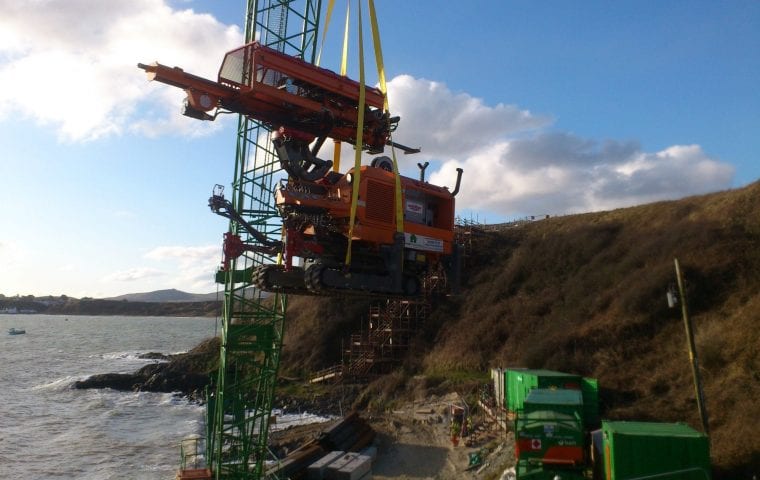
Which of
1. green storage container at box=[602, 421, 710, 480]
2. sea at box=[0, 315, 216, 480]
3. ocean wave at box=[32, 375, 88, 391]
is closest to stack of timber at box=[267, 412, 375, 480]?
sea at box=[0, 315, 216, 480]

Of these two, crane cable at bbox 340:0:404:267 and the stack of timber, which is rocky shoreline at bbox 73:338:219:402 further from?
crane cable at bbox 340:0:404:267

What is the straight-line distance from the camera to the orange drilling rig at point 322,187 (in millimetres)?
12117

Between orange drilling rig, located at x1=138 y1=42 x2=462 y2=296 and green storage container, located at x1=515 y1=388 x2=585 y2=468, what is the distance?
16.9ft

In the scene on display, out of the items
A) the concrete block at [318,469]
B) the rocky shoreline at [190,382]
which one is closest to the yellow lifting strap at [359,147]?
the concrete block at [318,469]

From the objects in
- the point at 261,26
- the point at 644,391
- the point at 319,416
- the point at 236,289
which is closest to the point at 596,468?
the point at 644,391

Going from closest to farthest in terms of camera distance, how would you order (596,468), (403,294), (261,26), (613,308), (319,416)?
(403,294) → (596,468) → (261,26) → (613,308) → (319,416)

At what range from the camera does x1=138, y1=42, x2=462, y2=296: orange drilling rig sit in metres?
12.1

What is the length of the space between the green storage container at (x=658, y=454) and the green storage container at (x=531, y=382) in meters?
6.04

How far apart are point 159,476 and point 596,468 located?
66.0ft

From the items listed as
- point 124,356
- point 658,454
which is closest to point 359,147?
point 658,454

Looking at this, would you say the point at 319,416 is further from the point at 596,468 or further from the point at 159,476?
the point at 596,468

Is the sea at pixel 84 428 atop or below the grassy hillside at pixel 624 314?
below

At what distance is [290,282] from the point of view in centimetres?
1277

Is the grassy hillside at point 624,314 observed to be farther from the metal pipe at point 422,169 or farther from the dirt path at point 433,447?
the metal pipe at point 422,169
